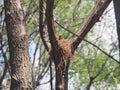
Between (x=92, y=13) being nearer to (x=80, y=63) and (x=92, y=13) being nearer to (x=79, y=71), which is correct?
(x=80, y=63)

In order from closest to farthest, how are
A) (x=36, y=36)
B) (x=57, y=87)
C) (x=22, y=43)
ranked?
1. (x=57, y=87)
2. (x=22, y=43)
3. (x=36, y=36)

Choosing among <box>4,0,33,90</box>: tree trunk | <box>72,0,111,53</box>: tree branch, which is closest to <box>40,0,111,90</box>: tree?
<box>72,0,111,53</box>: tree branch

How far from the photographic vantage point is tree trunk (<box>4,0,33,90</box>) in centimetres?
310

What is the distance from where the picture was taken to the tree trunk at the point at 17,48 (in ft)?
10.2

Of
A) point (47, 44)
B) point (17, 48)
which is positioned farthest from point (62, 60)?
point (17, 48)

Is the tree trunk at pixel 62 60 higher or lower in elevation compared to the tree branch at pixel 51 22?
lower

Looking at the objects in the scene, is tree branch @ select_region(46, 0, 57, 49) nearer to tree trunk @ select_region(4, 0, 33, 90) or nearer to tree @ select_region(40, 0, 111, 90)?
tree @ select_region(40, 0, 111, 90)

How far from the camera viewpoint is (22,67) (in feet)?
10.3

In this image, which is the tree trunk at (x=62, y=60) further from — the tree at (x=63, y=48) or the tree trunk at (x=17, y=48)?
the tree trunk at (x=17, y=48)

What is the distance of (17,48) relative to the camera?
3.23 m

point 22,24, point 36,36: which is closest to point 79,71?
point 36,36

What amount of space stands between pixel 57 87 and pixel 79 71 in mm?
6284

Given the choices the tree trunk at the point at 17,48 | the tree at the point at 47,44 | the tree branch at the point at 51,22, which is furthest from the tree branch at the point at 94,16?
the tree trunk at the point at 17,48

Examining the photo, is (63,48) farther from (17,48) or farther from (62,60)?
(17,48)
